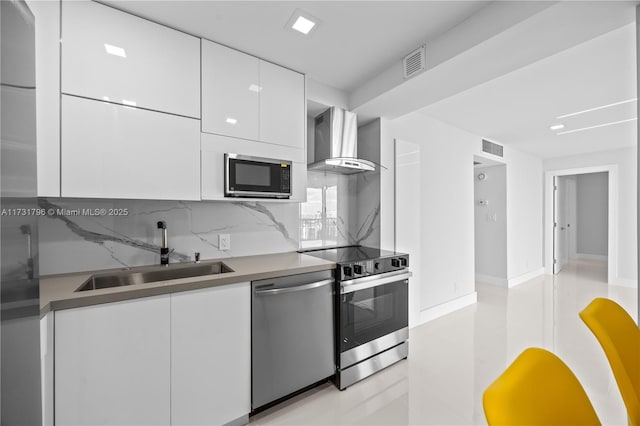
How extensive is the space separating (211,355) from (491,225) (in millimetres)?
5183

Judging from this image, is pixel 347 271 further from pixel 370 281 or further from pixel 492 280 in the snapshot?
pixel 492 280

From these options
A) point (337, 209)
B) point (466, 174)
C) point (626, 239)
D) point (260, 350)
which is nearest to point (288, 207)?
point (337, 209)

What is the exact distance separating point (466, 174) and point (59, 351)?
4.50 meters

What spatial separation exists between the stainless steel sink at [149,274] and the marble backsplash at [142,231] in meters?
0.12

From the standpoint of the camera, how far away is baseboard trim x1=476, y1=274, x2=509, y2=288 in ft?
15.9

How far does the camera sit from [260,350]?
1.75m

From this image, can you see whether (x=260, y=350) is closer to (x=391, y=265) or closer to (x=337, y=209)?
(x=391, y=265)

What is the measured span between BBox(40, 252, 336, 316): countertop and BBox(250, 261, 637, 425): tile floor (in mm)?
964

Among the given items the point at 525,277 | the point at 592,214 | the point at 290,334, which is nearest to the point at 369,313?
the point at 290,334

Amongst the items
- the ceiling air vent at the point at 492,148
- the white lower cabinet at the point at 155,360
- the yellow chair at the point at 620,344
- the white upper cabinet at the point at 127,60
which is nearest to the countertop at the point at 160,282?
the white lower cabinet at the point at 155,360

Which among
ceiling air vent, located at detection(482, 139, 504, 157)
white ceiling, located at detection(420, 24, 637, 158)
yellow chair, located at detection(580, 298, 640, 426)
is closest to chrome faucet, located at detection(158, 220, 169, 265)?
yellow chair, located at detection(580, 298, 640, 426)

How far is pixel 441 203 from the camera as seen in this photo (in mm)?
3623

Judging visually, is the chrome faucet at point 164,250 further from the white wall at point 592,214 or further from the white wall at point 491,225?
the white wall at point 592,214

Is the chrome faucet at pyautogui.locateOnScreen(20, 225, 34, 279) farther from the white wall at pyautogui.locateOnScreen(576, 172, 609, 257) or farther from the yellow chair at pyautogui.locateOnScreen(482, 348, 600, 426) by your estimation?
the white wall at pyautogui.locateOnScreen(576, 172, 609, 257)
